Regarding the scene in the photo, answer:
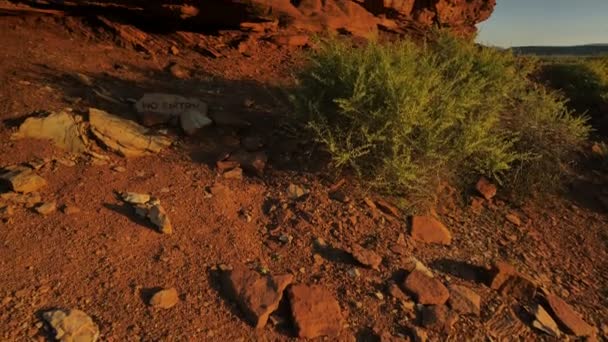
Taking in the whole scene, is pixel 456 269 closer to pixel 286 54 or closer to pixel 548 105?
pixel 548 105

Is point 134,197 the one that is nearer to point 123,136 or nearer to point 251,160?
point 123,136

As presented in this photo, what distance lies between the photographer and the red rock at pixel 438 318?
2.81m

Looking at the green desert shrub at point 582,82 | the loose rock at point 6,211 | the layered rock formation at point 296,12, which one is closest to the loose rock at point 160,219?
the loose rock at point 6,211

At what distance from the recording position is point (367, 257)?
3197 millimetres

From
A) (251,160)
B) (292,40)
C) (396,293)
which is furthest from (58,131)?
(292,40)

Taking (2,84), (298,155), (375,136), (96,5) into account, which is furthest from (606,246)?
(96,5)

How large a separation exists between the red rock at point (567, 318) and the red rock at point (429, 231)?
0.78 meters

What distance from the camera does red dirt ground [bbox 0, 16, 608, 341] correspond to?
2.60 metres

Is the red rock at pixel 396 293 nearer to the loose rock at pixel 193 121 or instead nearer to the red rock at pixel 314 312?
the red rock at pixel 314 312

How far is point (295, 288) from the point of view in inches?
112

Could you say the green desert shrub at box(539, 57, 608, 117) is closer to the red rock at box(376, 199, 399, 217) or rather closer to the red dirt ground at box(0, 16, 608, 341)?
the red dirt ground at box(0, 16, 608, 341)

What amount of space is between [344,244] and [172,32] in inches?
175

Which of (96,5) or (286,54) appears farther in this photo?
(286,54)

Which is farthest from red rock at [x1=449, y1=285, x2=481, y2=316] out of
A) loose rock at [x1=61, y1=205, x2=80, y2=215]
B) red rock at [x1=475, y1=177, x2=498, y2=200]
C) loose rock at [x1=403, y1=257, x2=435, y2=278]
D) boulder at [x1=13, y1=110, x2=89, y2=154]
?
boulder at [x1=13, y1=110, x2=89, y2=154]
